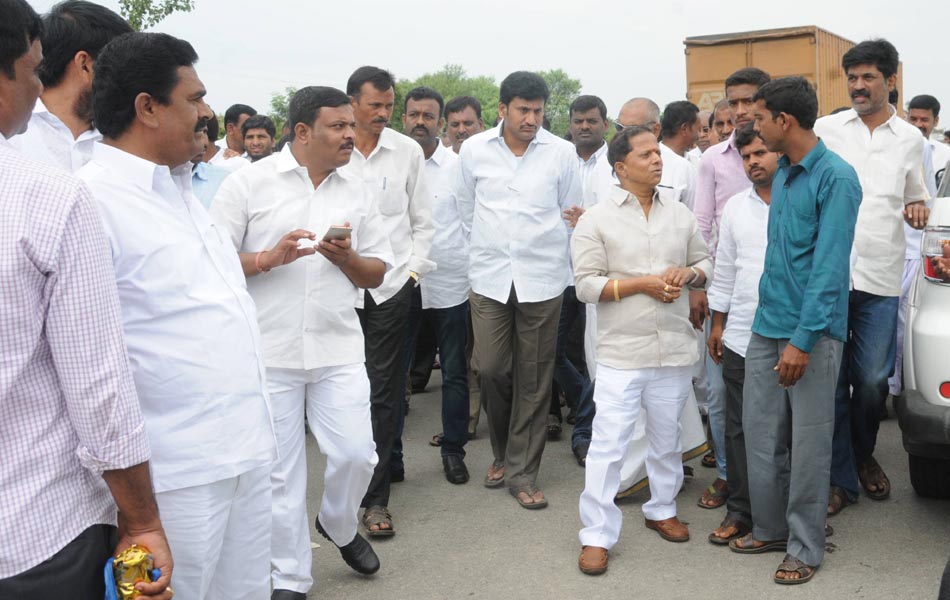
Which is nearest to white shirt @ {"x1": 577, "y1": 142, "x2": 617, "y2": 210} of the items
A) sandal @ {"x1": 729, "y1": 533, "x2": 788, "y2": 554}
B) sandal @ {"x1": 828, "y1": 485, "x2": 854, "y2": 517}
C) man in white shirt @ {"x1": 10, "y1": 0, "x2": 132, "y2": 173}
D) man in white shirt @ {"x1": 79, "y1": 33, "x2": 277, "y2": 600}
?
sandal @ {"x1": 828, "y1": 485, "x2": 854, "y2": 517}

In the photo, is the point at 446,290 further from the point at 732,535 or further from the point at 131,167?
the point at 131,167

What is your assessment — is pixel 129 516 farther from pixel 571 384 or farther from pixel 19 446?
pixel 571 384

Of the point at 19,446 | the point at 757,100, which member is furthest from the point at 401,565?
the point at 19,446

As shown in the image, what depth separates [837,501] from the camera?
17.6 ft

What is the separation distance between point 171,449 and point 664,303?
293cm

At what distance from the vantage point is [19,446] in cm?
201

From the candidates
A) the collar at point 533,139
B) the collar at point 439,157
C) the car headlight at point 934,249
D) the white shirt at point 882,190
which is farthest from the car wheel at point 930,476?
the collar at point 439,157

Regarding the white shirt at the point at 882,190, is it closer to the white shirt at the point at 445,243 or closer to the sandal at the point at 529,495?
the sandal at the point at 529,495

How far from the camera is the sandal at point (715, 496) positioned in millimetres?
5613

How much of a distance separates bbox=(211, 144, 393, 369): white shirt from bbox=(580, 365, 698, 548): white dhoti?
1306 millimetres

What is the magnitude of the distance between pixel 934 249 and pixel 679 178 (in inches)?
81.8

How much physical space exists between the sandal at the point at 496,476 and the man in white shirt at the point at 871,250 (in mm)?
1923

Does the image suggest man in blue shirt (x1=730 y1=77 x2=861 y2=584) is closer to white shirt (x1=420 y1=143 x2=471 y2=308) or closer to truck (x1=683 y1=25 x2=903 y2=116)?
white shirt (x1=420 y1=143 x2=471 y2=308)

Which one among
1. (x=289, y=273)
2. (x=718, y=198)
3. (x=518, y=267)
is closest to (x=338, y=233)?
(x=289, y=273)
